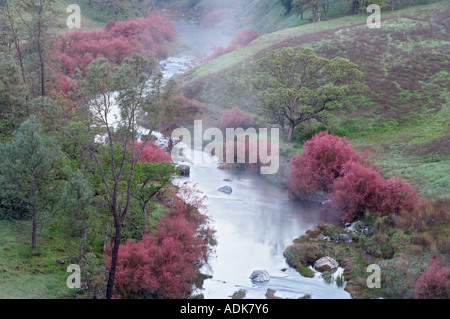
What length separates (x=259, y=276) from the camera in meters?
28.5

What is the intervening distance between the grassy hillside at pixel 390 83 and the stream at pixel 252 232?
32.7 feet

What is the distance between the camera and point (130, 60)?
23.3 m

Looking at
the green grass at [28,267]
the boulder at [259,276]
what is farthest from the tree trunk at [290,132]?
the green grass at [28,267]

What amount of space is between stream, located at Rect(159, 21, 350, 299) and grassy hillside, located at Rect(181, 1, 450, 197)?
9.96 m

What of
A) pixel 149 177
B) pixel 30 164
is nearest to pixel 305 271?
pixel 149 177

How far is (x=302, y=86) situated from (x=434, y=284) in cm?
3370

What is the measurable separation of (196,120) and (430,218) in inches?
1454

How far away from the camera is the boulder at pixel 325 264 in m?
29.9

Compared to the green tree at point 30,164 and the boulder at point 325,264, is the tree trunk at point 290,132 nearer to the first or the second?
the boulder at point 325,264

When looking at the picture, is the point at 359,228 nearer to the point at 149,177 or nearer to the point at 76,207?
the point at 149,177

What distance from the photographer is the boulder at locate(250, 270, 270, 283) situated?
28.4 meters

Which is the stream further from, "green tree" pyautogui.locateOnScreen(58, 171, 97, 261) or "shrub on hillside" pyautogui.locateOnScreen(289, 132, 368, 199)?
"green tree" pyautogui.locateOnScreen(58, 171, 97, 261)

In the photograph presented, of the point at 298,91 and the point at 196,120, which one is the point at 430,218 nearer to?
the point at 298,91
